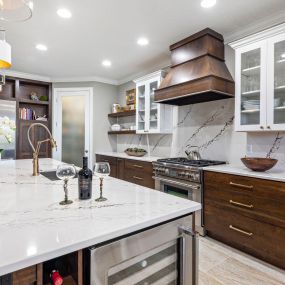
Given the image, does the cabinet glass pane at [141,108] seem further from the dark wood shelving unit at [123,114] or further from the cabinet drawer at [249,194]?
the cabinet drawer at [249,194]

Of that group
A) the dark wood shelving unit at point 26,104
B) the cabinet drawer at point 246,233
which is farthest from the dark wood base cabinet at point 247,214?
the dark wood shelving unit at point 26,104

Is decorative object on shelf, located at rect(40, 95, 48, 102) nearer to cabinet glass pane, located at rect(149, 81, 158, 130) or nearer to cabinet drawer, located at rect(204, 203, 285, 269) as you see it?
cabinet glass pane, located at rect(149, 81, 158, 130)

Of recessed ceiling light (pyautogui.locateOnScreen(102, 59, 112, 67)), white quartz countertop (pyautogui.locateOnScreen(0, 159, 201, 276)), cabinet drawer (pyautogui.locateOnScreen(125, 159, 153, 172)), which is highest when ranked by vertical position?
recessed ceiling light (pyautogui.locateOnScreen(102, 59, 112, 67))

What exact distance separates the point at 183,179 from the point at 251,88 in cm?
142

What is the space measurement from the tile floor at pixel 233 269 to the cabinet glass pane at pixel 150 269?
1.00 meters

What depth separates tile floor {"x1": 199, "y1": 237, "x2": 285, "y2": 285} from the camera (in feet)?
6.08

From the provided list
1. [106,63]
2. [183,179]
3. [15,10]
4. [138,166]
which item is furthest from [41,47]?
[183,179]

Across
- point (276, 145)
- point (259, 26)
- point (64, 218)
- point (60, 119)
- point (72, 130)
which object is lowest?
point (64, 218)

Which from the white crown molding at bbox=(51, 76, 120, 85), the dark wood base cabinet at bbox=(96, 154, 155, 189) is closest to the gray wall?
the white crown molding at bbox=(51, 76, 120, 85)

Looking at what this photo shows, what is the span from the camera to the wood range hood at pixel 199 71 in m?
2.60

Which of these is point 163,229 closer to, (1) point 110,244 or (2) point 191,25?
(1) point 110,244

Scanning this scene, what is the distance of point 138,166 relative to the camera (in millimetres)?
3756

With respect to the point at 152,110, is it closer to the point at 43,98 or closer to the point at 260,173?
the point at 260,173

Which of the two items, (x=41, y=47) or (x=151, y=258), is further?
(x=41, y=47)
